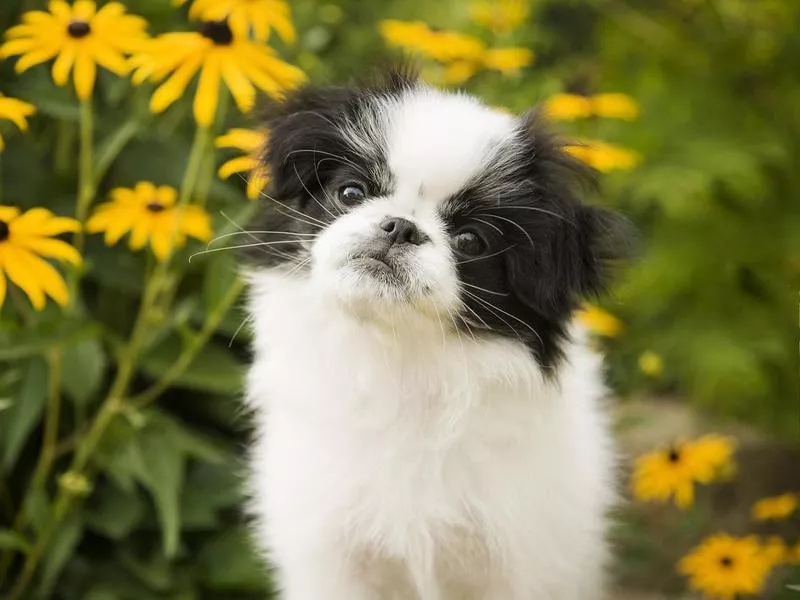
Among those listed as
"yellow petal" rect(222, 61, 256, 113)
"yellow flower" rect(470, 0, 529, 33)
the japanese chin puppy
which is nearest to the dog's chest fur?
the japanese chin puppy

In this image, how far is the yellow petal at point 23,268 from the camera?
1944mm

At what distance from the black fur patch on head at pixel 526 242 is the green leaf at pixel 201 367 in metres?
0.86

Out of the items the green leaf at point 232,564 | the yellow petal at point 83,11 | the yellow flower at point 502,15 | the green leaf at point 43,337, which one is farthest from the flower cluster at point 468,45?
the green leaf at point 232,564

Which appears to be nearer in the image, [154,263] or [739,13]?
[154,263]

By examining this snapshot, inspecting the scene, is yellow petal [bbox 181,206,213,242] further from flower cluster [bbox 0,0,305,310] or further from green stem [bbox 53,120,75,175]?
green stem [bbox 53,120,75,175]

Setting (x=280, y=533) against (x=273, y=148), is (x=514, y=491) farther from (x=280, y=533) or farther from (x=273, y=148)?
(x=273, y=148)

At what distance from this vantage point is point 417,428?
211 cm

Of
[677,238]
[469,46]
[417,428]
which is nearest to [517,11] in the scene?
[469,46]

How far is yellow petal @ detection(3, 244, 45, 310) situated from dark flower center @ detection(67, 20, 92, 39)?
1.54 ft

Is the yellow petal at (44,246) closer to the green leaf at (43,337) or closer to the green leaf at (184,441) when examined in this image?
the green leaf at (43,337)

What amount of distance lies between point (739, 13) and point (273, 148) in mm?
2351

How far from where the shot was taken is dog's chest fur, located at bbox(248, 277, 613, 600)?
2051mm

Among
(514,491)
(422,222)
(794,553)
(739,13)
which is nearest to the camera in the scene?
(422,222)

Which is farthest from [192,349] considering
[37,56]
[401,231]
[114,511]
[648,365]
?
[648,365]
